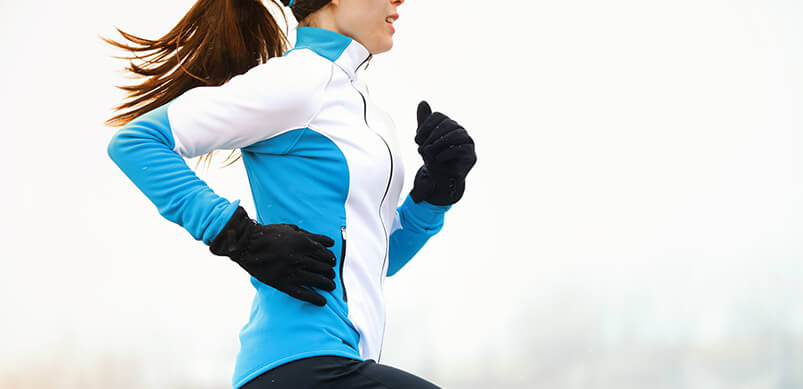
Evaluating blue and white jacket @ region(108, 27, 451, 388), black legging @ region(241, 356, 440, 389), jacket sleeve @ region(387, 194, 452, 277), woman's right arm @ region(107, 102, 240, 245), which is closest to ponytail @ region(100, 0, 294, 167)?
blue and white jacket @ region(108, 27, 451, 388)

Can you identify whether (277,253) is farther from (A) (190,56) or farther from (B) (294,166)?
(A) (190,56)

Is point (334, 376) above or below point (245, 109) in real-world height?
below

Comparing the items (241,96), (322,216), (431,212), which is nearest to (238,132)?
(241,96)

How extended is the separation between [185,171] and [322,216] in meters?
0.17

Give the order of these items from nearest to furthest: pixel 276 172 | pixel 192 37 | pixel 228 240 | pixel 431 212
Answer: pixel 228 240 < pixel 276 172 < pixel 192 37 < pixel 431 212

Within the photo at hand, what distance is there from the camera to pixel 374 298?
0.98 metres

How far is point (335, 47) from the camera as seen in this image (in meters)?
1.03

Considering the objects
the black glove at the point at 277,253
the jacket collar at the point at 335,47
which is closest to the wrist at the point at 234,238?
the black glove at the point at 277,253

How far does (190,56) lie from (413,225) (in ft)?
1.41

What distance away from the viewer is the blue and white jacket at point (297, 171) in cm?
87

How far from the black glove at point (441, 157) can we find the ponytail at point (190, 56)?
26 cm

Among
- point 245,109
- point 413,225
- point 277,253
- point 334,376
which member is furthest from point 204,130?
point 413,225

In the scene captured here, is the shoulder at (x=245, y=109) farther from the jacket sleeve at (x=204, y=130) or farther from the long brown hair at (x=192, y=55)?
the long brown hair at (x=192, y=55)

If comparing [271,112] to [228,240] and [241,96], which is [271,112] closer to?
[241,96]
